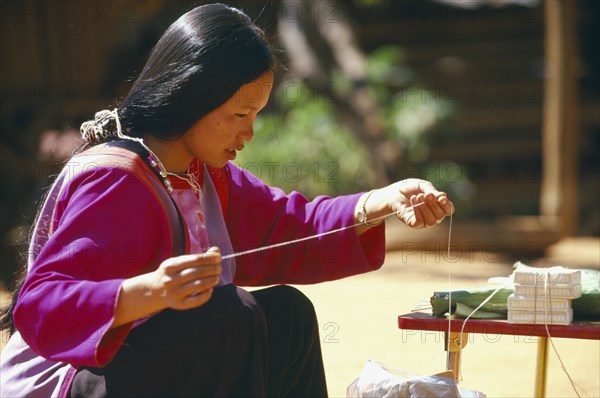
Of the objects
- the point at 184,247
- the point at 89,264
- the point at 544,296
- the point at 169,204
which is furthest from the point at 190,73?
the point at 544,296

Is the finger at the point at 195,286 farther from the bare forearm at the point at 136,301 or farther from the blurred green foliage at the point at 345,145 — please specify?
the blurred green foliage at the point at 345,145

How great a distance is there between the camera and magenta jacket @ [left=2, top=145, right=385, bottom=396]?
87.3 inches

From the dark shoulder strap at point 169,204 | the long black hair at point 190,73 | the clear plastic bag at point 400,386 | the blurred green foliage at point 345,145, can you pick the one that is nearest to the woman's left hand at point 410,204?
the clear plastic bag at point 400,386

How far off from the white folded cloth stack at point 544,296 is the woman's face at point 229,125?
Result: 911mm

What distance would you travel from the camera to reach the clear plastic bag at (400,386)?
2607 mm

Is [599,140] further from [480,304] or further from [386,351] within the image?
[480,304]

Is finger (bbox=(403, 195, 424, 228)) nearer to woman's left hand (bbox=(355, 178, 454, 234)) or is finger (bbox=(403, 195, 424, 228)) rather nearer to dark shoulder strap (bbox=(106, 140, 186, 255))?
woman's left hand (bbox=(355, 178, 454, 234))

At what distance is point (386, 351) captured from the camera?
4.52 m

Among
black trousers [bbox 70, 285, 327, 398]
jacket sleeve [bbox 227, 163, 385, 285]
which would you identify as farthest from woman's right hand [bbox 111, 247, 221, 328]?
jacket sleeve [bbox 227, 163, 385, 285]

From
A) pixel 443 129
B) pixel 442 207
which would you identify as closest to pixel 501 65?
pixel 443 129

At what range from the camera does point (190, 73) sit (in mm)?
2572

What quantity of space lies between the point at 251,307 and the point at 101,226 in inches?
17.1

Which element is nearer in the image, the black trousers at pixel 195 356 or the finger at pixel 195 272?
the finger at pixel 195 272

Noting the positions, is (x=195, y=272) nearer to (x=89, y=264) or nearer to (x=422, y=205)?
(x=89, y=264)
